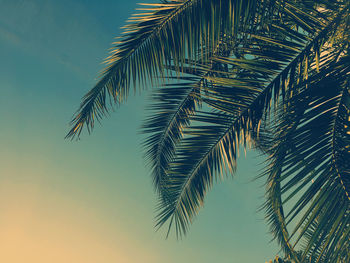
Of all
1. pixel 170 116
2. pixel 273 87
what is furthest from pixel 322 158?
pixel 170 116

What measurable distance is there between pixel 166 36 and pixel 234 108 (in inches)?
44.0

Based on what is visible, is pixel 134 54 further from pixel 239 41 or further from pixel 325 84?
pixel 325 84

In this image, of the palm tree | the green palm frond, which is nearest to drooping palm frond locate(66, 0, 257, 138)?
the palm tree

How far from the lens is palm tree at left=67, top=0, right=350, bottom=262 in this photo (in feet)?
8.09

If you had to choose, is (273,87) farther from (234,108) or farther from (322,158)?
(322,158)

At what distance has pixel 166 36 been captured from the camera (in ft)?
9.96

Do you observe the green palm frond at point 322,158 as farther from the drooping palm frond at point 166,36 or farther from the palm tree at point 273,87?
the drooping palm frond at point 166,36

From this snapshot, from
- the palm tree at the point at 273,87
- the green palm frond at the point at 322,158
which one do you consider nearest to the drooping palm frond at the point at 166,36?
the palm tree at the point at 273,87

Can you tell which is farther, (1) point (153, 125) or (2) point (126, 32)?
(1) point (153, 125)

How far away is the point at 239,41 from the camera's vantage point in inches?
146

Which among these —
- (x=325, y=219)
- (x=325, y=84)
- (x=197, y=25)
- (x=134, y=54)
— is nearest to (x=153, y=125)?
(x=134, y=54)

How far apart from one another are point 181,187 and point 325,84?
87.5 inches

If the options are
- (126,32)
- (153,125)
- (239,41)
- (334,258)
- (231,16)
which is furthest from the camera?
(153,125)

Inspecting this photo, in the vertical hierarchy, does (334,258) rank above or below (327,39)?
below
